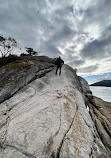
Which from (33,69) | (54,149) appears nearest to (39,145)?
(54,149)

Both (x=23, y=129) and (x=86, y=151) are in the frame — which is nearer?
(x=86, y=151)

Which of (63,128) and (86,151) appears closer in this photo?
(86,151)

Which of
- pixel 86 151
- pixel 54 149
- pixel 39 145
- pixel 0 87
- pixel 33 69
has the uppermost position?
pixel 33 69

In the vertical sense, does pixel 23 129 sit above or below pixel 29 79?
below

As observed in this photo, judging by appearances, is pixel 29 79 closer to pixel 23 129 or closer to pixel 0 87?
pixel 0 87

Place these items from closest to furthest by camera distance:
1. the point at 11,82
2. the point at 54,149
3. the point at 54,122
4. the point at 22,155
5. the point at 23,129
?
the point at 22,155, the point at 54,149, the point at 23,129, the point at 54,122, the point at 11,82

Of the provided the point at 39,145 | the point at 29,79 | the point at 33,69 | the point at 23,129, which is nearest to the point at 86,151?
the point at 39,145

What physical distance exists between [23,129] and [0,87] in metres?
6.25

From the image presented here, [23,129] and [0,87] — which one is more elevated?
[0,87]

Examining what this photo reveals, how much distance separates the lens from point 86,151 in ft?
11.2

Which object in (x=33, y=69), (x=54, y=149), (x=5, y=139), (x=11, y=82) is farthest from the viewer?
(x=33, y=69)

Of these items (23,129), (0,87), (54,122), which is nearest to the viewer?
(23,129)

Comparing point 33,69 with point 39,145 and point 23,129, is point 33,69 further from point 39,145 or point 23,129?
point 39,145

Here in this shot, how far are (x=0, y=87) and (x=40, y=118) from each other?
21.1 ft
